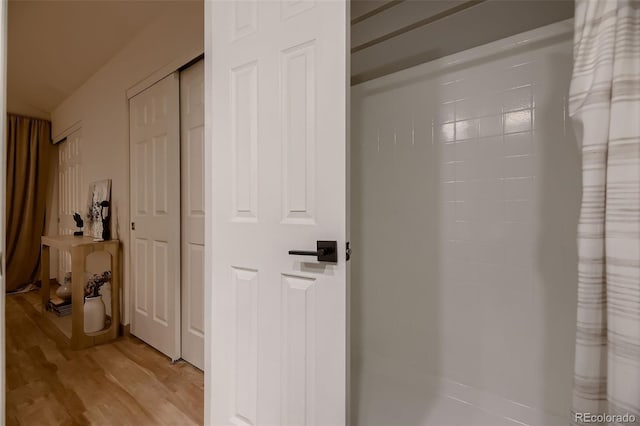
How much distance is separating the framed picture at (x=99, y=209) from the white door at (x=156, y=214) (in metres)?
0.39

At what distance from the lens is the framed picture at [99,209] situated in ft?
9.43

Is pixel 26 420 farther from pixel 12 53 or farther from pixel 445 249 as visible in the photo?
pixel 12 53

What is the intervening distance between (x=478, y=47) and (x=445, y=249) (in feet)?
3.79

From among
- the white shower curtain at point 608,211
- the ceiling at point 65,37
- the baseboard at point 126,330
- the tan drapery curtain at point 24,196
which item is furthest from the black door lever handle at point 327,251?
the tan drapery curtain at point 24,196

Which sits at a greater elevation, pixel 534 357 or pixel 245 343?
pixel 245 343

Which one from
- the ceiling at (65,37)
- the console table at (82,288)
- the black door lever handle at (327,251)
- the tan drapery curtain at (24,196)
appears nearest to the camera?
the black door lever handle at (327,251)

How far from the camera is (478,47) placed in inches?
67.4

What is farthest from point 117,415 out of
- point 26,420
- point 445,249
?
point 445,249

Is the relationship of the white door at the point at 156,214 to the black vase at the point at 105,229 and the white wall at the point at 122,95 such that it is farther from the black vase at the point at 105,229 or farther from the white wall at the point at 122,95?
the black vase at the point at 105,229

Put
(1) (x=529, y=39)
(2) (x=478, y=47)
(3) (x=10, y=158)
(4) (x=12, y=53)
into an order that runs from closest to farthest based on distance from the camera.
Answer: (1) (x=529, y=39)
(2) (x=478, y=47)
(4) (x=12, y=53)
(3) (x=10, y=158)

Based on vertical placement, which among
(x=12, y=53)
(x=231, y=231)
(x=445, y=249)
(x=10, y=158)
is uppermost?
(x=12, y=53)

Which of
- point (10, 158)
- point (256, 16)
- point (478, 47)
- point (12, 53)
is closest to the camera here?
point (256, 16)

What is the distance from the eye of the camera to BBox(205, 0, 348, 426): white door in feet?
3.45

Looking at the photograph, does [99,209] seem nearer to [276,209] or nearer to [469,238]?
[276,209]
